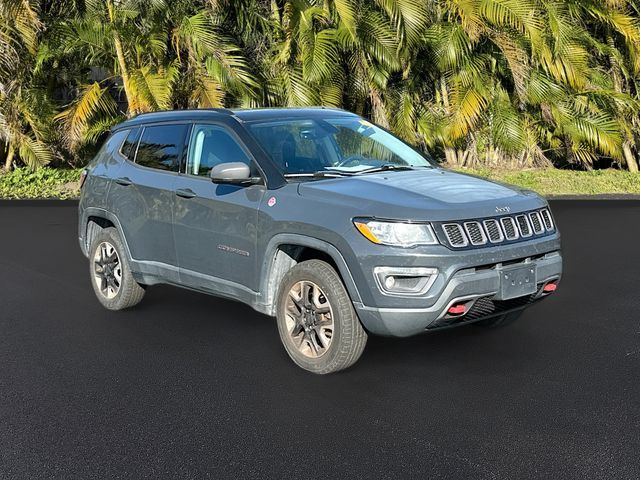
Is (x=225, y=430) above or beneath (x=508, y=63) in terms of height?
beneath

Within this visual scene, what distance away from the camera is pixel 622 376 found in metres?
5.41

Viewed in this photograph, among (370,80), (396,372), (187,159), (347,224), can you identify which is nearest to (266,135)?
(187,159)

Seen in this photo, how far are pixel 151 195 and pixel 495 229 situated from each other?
9.31ft

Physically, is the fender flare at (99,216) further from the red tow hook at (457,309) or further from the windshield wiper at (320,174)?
the red tow hook at (457,309)

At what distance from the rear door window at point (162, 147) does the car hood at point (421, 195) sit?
1.49 metres

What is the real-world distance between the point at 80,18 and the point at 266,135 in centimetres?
1362

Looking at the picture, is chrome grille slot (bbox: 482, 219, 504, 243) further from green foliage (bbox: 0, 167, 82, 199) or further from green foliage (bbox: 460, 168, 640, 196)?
green foliage (bbox: 0, 167, 82, 199)

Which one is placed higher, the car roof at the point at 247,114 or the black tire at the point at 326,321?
the car roof at the point at 247,114

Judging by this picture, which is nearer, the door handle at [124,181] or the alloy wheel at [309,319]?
the alloy wheel at [309,319]

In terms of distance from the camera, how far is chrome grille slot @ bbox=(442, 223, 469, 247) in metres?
5.07

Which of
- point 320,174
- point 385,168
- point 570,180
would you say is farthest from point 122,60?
point 320,174

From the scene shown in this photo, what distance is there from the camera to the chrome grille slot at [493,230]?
524cm

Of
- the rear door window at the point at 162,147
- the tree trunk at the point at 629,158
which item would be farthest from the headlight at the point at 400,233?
the tree trunk at the point at 629,158

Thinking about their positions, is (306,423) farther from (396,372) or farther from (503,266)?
(503,266)
